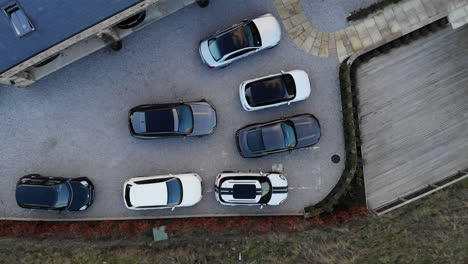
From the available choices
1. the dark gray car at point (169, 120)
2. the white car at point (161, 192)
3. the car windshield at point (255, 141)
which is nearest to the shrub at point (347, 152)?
the car windshield at point (255, 141)

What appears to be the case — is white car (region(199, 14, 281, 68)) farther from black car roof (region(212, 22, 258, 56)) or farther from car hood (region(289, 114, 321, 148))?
car hood (region(289, 114, 321, 148))

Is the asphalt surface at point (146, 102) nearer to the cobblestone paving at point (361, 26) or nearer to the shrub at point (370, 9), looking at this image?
the cobblestone paving at point (361, 26)

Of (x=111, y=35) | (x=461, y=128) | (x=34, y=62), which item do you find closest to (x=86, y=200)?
(x=34, y=62)

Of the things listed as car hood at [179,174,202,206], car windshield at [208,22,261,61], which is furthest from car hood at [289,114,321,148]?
car hood at [179,174,202,206]

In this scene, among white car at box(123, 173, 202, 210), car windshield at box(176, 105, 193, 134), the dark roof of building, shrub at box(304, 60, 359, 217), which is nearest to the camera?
the dark roof of building

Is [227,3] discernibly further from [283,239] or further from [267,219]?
[283,239]

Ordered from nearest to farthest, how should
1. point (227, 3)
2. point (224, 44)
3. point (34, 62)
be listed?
point (34, 62), point (224, 44), point (227, 3)
